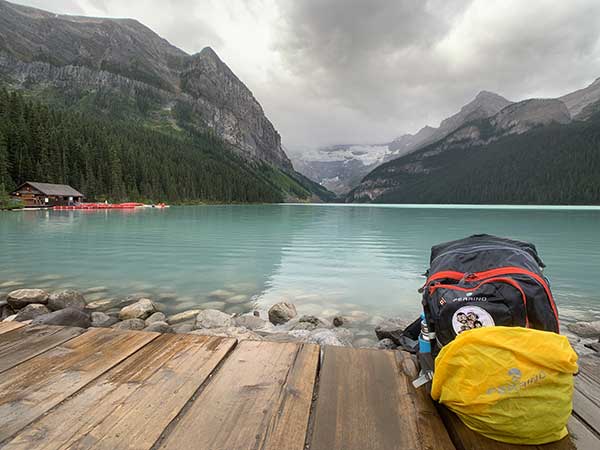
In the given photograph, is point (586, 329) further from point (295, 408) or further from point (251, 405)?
point (251, 405)

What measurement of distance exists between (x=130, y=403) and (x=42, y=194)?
8940 cm

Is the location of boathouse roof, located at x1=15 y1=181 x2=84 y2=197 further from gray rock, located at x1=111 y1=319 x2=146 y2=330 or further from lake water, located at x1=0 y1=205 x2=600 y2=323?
gray rock, located at x1=111 y1=319 x2=146 y2=330

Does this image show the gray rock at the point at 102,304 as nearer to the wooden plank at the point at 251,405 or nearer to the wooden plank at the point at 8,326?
the wooden plank at the point at 8,326

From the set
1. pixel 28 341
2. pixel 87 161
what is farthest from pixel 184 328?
pixel 87 161

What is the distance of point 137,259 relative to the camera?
17453 millimetres

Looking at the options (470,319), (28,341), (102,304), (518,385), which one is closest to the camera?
(518,385)

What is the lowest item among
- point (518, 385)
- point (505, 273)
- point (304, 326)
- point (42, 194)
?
point (304, 326)

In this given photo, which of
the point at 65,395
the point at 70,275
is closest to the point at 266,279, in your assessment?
the point at 70,275

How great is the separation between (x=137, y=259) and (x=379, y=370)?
1738cm

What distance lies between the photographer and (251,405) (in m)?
2.49

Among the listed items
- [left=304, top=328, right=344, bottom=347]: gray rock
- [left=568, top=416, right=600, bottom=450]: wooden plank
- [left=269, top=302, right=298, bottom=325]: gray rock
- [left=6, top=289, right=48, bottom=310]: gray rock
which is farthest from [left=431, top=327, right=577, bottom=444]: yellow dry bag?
[left=6, top=289, right=48, bottom=310]: gray rock

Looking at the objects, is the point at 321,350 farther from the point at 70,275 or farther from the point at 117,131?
the point at 117,131

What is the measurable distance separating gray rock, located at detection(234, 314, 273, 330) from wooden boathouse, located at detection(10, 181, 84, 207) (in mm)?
81667

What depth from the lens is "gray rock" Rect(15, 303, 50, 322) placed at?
7.25m
